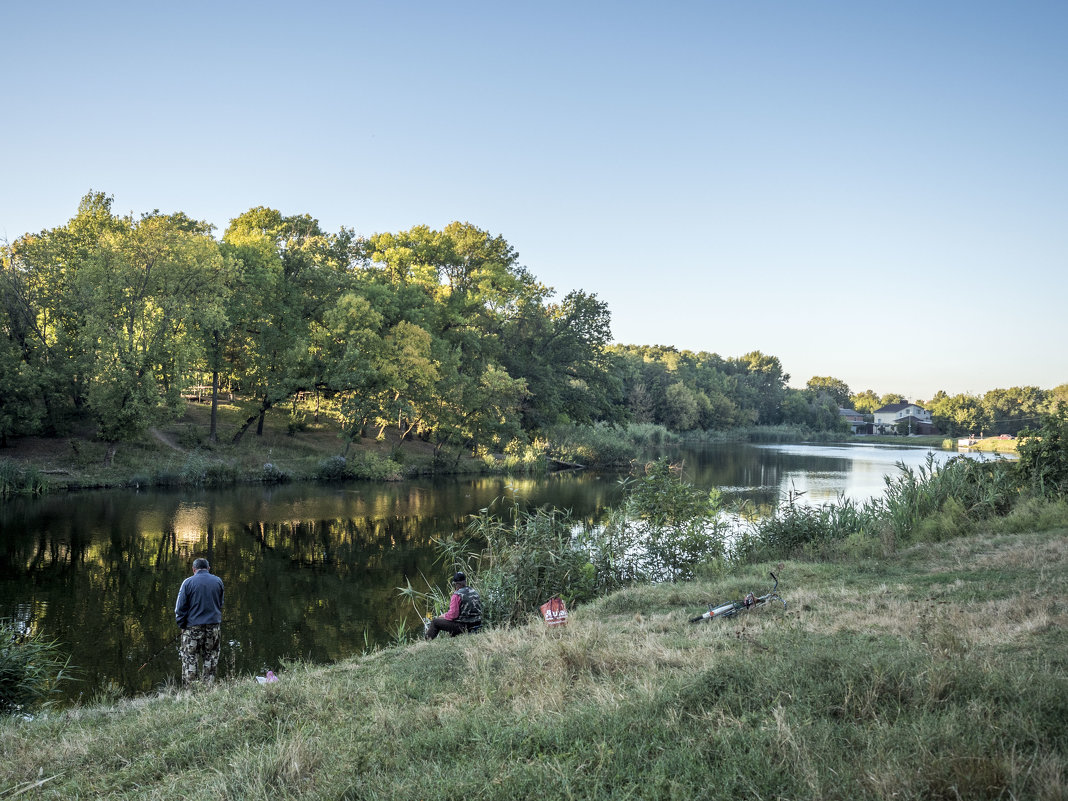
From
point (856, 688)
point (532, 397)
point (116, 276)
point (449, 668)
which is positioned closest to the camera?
point (856, 688)

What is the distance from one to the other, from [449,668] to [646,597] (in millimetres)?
4142

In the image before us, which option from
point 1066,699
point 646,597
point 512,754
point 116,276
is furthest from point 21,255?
point 1066,699

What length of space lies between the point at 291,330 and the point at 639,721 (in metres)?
36.3

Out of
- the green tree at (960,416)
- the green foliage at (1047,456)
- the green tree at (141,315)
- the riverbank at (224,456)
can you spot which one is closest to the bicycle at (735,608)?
the green foliage at (1047,456)

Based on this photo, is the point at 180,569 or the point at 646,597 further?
the point at 180,569

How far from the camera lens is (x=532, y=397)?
46.6m

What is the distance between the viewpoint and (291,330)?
37.4 meters

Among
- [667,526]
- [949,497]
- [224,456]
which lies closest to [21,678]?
[667,526]

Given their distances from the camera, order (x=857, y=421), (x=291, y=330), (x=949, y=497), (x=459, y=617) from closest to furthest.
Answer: (x=459, y=617), (x=949, y=497), (x=291, y=330), (x=857, y=421)

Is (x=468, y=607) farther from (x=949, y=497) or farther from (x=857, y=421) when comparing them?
(x=857, y=421)

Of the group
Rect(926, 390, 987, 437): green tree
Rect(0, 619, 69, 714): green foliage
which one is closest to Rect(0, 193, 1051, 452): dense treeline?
Rect(0, 619, 69, 714): green foliage

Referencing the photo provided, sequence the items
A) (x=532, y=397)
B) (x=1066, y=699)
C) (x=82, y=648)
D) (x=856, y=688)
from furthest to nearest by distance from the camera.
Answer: (x=532, y=397), (x=82, y=648), (x=856, y=688), (x=1066, y=699)

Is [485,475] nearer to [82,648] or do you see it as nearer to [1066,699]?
[82,648]

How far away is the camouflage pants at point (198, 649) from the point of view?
9.31m
